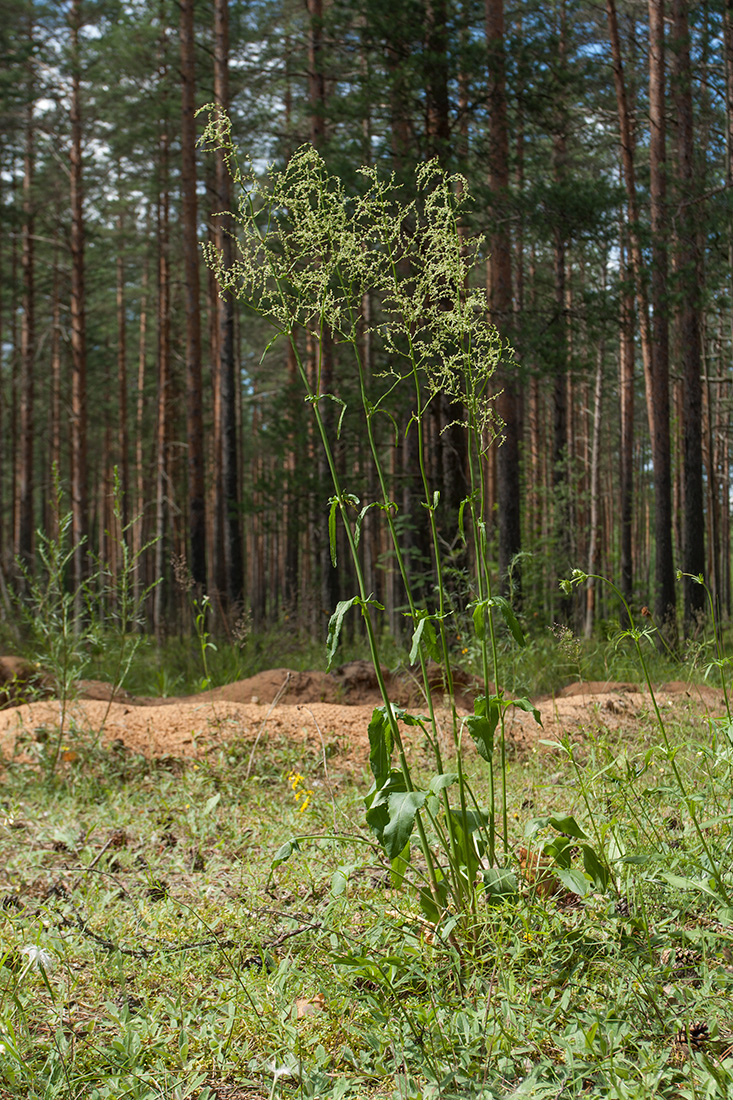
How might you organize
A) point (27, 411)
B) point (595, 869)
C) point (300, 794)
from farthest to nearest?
1. point (27, 411)
2. point (300, 794)
3. point (595, 869)

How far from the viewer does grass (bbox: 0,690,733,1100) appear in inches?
68.4

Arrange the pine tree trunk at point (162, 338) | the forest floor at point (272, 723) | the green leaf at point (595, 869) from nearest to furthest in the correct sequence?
1. the green leaf at point (595, 869)
2. the forest floor at point (272, 723)
3. the pine tree trunk at point (162, 338)

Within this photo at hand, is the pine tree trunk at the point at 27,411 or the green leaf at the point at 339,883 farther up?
the pine tree trunk at the point at 27,411

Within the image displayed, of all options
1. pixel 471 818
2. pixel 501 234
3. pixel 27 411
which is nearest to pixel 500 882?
pixel 471 818

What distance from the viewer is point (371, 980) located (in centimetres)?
209

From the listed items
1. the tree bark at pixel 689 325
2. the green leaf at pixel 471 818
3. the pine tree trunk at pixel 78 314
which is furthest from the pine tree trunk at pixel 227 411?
the green leaf at pixel 471 818

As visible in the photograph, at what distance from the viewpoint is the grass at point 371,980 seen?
1736mm

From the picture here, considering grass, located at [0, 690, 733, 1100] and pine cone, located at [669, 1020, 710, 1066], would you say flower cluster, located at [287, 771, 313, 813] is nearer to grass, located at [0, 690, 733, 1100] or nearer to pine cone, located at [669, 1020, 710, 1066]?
grass, located at [0, 690, 733, 1100]

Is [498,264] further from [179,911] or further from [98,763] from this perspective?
[179,911]

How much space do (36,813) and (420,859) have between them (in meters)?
2.00

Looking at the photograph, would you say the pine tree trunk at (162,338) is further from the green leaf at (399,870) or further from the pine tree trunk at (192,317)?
the green leaf at (399,870)

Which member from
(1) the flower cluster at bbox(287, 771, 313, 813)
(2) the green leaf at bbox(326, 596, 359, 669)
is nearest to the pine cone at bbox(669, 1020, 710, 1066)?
(2) the green leaf at bbox(326, 596, 359, 669)

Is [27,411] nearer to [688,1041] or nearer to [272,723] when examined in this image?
[272,723]

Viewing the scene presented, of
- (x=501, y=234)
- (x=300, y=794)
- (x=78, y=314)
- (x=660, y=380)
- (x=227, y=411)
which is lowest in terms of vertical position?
(x=300, y=794)
